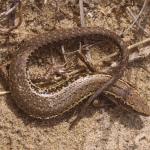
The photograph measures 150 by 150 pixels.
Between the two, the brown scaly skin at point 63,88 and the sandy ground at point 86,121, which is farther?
the sandy ground at point 86,121

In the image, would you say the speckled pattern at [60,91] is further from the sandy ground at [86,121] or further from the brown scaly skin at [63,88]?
the sandy ground at [86,121]

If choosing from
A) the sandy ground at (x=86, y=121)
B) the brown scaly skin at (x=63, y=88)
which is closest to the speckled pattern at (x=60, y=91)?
the brown scaly skin at (x=63, y=88)

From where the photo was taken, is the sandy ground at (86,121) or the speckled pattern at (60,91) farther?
the sandy ground at (86,121)

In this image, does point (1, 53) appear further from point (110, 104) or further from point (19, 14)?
point (110, 104)

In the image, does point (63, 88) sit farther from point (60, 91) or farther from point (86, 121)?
point (86, 121)

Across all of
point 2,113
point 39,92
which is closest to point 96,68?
point 39,92

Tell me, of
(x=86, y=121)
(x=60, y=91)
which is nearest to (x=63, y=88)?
(x=60, y=91)
